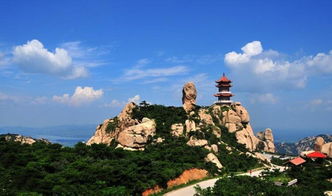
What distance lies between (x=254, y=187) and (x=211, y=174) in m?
11.0

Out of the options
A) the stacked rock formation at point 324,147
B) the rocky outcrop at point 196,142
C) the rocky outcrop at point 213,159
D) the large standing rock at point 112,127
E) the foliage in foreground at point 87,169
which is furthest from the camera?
the stacked rock formation at point 324,147

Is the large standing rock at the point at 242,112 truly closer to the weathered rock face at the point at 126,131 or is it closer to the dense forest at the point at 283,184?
the weathered rock face at the point at 126,131

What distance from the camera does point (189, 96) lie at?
1999 inches

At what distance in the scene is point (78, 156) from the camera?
1310 inches

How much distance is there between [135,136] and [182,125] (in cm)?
726

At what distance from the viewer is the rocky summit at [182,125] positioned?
42.4 metres

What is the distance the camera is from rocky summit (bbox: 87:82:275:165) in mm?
42438

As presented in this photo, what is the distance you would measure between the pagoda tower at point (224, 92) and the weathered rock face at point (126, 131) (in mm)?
14351

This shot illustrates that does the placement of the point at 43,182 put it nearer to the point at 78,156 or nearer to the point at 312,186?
the point at 78,156

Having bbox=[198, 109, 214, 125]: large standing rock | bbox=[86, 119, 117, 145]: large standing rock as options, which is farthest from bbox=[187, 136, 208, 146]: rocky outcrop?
bbox=[86, 119, 117, 145]: large standing rock

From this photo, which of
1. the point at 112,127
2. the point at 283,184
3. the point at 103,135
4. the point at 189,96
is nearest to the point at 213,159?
the point at 283,184

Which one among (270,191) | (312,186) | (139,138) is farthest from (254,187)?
(139,138)

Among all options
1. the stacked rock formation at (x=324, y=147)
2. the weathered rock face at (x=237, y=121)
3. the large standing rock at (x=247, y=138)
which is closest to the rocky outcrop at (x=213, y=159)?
the large standing rock at (x=247, y=138)

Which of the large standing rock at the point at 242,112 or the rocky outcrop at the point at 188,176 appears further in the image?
the large standing rock at the point at 242,112
